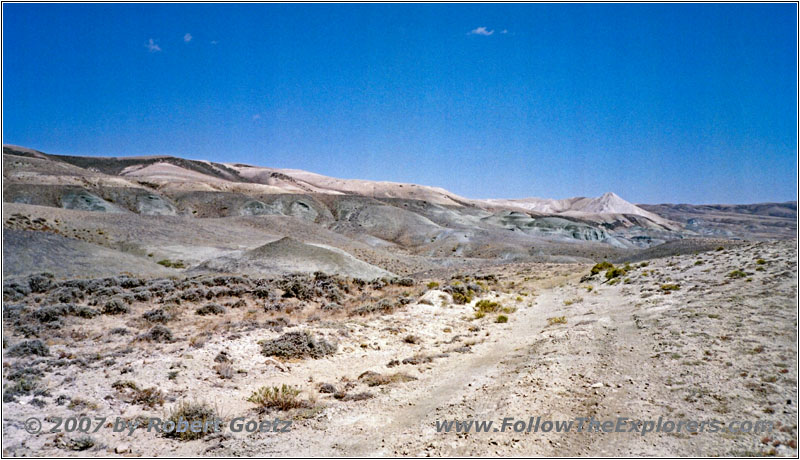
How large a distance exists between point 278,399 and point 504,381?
14.4ft

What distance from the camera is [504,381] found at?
27.8 feet

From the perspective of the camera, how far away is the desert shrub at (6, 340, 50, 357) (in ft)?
32.5

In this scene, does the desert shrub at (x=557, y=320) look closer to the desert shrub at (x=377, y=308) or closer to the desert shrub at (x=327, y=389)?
the desert shrub at (x=377, y=308)

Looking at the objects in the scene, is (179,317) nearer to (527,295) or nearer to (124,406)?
(124,406)

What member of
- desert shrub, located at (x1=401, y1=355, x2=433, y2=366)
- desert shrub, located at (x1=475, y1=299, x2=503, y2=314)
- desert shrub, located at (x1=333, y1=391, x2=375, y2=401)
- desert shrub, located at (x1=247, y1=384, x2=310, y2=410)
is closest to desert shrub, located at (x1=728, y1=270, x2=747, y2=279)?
desert shrub, located at (x1=475, y1=299, x2=503, y2=314)

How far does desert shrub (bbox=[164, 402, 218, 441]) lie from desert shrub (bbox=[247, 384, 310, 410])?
0.84 meters

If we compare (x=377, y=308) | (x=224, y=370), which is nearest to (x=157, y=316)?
(x=224, y=370)

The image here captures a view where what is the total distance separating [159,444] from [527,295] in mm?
20038

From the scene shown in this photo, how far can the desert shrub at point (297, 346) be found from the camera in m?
10.7

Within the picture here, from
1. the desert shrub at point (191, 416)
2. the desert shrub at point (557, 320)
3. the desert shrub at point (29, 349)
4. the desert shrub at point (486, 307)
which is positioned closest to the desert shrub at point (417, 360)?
the desert shrub at point (191, 416)

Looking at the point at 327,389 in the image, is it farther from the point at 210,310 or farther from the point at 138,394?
the point at 210,310

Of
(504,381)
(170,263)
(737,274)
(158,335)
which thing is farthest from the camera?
(170,263)

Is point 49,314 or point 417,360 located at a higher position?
point 417,360

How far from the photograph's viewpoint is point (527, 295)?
2323 centimetres
